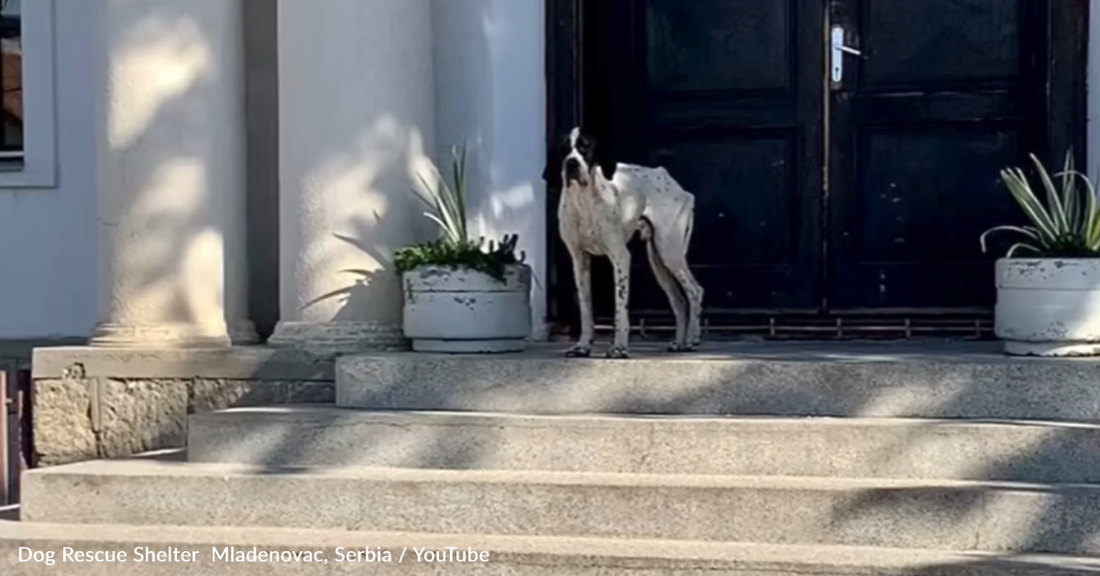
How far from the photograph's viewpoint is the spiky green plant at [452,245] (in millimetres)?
5984

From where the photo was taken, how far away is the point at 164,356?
6.27 metres

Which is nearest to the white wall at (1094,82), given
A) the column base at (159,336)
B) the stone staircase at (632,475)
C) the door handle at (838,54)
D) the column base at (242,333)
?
the door handle at (838,54)

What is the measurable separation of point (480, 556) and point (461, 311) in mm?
1409

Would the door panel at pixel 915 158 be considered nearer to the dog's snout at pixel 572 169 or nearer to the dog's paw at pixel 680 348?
the dog's paw at pixel 680 348

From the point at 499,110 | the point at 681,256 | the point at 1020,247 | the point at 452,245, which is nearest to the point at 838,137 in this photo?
the point at 681,256

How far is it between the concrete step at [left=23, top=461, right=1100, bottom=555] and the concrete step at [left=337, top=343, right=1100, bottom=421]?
396 millimetres

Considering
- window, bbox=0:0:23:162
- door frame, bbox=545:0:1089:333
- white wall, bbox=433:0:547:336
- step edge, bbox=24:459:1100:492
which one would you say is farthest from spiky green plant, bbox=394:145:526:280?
window, bbox=0:0:23:162

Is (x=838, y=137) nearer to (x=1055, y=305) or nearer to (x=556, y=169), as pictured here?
(x=556, y=169)

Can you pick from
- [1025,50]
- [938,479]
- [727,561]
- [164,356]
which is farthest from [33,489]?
[1025,50]

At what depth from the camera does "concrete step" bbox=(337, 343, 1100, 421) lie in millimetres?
5148

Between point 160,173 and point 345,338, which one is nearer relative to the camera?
point 345,338

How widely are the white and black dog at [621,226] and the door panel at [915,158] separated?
123 centimetres

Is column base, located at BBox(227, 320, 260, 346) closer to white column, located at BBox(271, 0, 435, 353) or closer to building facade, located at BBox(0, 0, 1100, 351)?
building facade, located at BBox(0, 0, 1100, 351)

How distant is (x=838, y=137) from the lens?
7023mm
